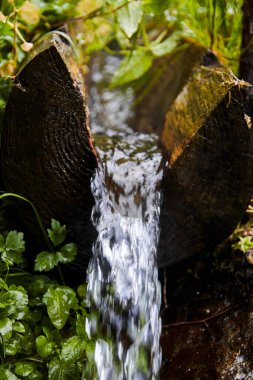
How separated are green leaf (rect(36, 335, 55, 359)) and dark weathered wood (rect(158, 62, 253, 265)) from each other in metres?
0.67

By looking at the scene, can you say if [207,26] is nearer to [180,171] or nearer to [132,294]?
[180,171]

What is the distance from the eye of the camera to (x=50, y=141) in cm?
187

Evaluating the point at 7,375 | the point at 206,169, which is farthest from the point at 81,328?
the point at 206,169

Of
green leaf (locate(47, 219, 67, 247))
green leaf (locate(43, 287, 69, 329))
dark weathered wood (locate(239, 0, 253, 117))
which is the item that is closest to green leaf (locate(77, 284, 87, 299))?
green leaf (locate(43, 287, 69, 329))

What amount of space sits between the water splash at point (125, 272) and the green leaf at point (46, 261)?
0.16 meters

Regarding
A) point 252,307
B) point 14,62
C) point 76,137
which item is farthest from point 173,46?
point 252,307

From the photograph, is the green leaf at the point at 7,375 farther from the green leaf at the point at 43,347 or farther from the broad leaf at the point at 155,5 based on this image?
the broad leaf at the point at 155,5

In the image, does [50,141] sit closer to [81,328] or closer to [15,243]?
[15,243]

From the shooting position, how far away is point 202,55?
2434 mm

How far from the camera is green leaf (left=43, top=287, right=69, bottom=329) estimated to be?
5.94ft

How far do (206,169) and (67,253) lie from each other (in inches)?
27.2

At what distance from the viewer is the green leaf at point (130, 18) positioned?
2377mm

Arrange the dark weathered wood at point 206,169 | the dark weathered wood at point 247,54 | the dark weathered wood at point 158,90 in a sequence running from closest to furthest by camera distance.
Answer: the dark weathered wood at point 206,169 < the dark weathered wood at point 247,54 < the dark weathered wood at point 158,90

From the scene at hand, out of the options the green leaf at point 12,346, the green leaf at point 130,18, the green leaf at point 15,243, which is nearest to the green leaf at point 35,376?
the green leaf at point 12,346
